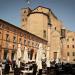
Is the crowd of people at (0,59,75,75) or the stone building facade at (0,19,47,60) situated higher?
the stone building facade at (0,19,47,60)

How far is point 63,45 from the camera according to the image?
67.2m

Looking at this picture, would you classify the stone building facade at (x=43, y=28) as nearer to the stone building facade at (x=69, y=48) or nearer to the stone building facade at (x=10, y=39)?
the stone building facade at (x=69, y=48)

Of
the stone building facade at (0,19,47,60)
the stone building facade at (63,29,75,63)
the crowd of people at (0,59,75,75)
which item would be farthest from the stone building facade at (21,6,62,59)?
the crowd of people at (0,59,75,75)

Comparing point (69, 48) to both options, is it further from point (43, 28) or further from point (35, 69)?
point (35, 69)

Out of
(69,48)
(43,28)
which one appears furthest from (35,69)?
(69,48)

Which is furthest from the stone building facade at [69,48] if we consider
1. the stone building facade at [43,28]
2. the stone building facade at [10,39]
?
the stone building facade at [10,39]

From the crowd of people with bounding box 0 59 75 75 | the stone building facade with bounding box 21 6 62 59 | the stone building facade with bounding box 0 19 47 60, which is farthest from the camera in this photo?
the stone building facade with bounding box 21 6 62 59

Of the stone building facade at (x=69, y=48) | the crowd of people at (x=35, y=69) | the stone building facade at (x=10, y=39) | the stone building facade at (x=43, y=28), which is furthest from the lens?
the stone building facade at (x=69, y=48)

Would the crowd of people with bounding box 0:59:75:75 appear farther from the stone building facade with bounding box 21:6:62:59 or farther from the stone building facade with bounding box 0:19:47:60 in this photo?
the stone building facade with bounding box 21:6:62:59

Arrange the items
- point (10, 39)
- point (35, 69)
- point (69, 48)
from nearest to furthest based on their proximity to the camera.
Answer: point (35, 69) < point (10, 39) < point (69, 48)

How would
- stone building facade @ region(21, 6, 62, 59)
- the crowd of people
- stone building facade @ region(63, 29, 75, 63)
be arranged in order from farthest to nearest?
stone building facade @ region(63, 29, 75, 63) < stone building facade @ region(21, 6, 62, 59) < the crowd of people

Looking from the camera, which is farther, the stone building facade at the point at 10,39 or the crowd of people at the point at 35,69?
the stone building facade at the point at 10,39

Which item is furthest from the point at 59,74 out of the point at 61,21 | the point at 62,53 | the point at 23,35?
the point at 61,21

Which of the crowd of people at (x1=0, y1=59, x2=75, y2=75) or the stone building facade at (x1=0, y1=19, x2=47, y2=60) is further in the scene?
the stone building facade at (x1=0, y1=19, x2=47, y2=60)
